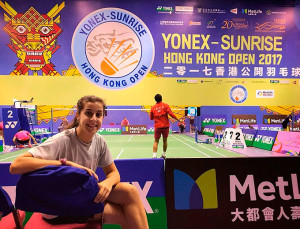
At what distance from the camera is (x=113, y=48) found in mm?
12633

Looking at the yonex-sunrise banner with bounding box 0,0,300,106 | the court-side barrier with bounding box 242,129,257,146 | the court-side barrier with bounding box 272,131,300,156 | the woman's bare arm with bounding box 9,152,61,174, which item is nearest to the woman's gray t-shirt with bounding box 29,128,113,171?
the woman's bare arm with bounding box 9,152,61,174

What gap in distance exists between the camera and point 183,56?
1308 centimetres

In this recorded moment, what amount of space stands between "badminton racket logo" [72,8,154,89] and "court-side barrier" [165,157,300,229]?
11.2 meters

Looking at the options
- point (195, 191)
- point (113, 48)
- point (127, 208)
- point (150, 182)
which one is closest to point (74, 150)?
point (127, 208)

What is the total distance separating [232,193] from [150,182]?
0.78 metres

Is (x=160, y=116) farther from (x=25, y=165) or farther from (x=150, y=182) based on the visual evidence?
(x=25, y=165)

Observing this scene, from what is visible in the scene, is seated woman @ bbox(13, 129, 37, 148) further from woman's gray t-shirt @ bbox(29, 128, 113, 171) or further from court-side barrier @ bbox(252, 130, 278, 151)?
court-side barrier @ bbox(252, 130, 278, 151)

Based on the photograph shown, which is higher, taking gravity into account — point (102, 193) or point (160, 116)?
point (160, 116)

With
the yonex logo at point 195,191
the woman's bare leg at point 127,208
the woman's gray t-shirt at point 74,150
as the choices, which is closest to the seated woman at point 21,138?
the woman's gray t-shirt at point 74,150

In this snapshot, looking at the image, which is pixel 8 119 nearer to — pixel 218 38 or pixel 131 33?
pixel 131 33

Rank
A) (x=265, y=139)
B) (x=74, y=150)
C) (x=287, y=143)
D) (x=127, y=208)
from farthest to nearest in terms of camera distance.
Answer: (x=265, y=139) → (x=287, y=143) → (x=74, y=150) → (x=127, y=208)

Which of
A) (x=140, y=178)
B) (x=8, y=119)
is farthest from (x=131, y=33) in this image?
(x=140, y=178)

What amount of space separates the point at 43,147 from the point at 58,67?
40.9ft

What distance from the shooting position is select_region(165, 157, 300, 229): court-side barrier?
6.49 feet
